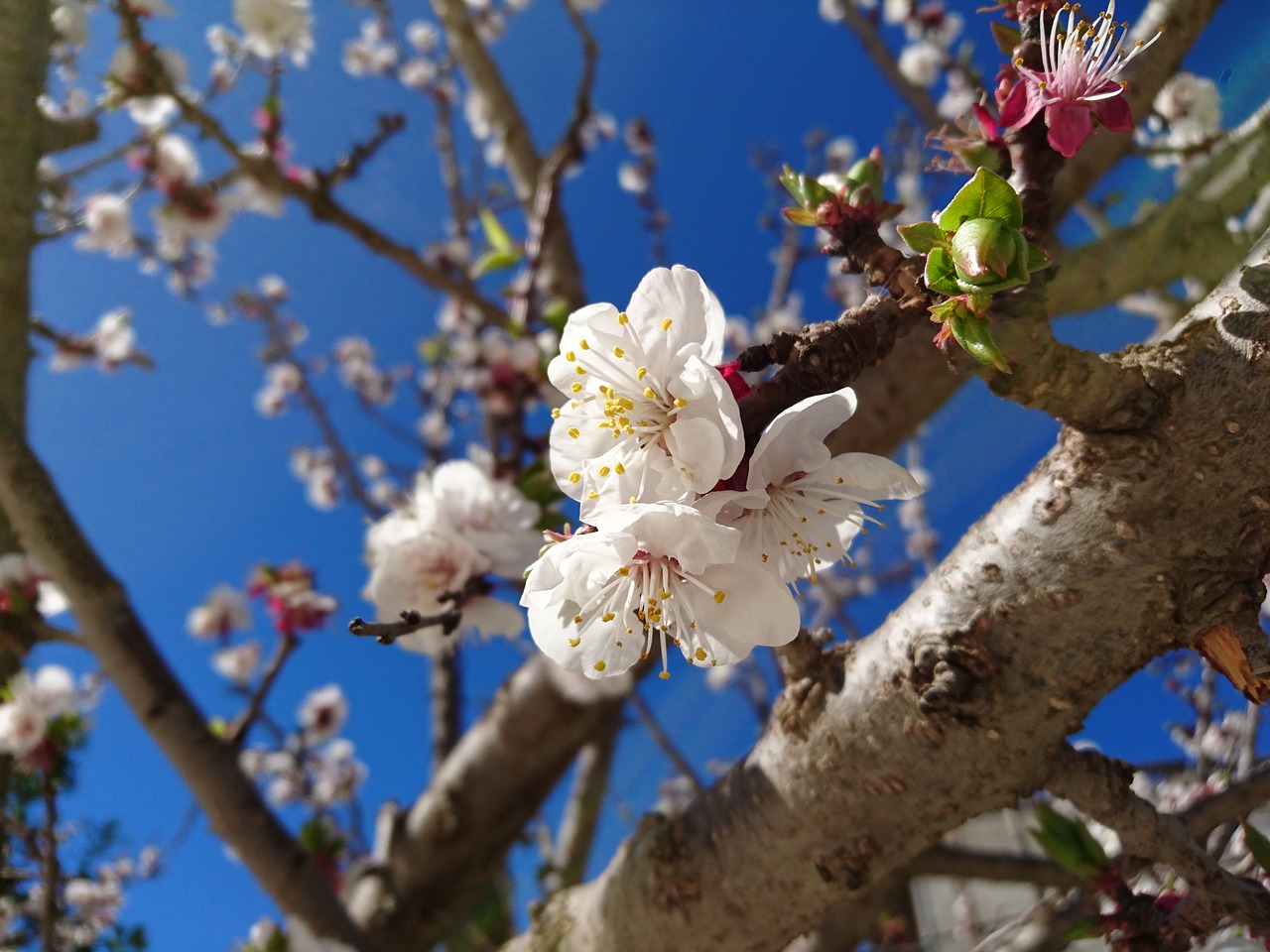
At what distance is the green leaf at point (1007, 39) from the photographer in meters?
0.70

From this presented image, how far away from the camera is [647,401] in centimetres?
60

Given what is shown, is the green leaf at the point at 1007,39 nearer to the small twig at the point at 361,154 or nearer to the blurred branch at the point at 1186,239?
the blurred branch at the point at 1186,239

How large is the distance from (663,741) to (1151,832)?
4.00ft

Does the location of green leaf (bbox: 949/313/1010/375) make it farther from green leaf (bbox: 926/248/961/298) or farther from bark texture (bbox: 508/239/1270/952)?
bark texture (bbox: 508/239/1270/952)

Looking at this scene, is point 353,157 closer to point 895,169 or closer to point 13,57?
point 13,57

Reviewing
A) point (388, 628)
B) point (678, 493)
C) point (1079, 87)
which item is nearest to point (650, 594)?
point (678, 493)

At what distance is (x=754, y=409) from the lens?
22.0 inches

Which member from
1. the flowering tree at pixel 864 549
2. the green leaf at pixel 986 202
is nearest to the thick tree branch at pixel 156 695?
the flowering tree at pixel 864 549

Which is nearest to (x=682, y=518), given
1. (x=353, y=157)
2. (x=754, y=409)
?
(x=754, y=409)

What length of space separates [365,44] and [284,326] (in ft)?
5.87

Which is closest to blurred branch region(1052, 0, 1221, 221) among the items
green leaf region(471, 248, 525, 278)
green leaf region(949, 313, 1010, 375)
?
green leaf region(949, 313, 1010, 375)

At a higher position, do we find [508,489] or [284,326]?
[284,326]

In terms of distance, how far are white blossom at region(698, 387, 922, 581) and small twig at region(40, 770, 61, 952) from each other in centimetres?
154

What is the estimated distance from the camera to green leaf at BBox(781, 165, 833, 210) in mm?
683
